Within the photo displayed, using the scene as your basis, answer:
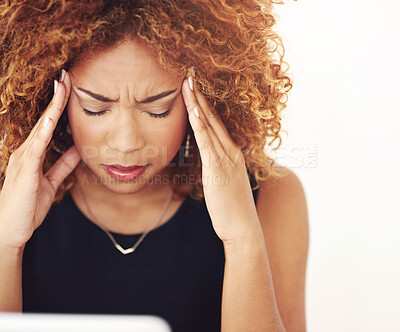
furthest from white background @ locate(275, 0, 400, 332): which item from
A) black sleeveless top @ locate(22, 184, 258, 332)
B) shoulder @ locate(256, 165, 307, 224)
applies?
black sleeveless top @ locate(22, 184, 258, 332)

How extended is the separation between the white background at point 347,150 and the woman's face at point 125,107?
56 centimetres

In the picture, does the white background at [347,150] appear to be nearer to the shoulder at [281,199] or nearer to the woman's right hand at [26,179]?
the shoulder at [281,199]

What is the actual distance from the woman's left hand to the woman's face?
1.8 inches

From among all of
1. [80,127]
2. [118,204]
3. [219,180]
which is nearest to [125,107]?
[80,127]

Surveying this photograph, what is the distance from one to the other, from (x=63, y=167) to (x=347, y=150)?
95 centimetres

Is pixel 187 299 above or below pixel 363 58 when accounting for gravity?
below

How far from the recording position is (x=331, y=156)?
1641 mm

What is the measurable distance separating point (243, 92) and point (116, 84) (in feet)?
0.98

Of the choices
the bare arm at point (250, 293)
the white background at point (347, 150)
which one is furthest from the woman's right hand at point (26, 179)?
the white background at point (347, 150)

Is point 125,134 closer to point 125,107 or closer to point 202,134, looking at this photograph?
point 125,107

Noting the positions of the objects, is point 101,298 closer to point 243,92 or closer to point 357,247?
point 243,92

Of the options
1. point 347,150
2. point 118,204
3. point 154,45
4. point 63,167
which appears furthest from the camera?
point 347,150

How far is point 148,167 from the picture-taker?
1153mm

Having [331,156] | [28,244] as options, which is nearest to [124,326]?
[28,244]
